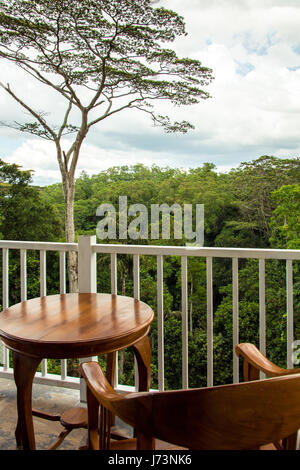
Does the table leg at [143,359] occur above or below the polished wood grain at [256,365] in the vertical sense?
below

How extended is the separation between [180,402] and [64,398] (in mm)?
1753

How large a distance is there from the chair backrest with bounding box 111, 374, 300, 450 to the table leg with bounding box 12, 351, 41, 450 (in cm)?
75

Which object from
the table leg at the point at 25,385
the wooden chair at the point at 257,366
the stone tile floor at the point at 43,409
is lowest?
the stone tile floor at the point at 43,409

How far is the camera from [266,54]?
24.9ft

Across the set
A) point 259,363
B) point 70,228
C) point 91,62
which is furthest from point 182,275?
point 91,62

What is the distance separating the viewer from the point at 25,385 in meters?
1.39

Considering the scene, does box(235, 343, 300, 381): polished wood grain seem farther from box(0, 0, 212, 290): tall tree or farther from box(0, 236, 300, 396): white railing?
box(0, 0, 212, 290): tall tree

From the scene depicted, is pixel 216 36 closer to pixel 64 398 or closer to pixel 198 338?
pixel 64 398

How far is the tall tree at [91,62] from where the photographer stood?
7598 millimetres

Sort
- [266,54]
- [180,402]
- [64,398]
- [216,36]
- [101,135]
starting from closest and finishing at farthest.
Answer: [180,402] → [64,398] → [216,36] → [266,54] → [101,135]

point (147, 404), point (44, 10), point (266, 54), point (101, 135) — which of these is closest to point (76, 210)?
point (101, 135)

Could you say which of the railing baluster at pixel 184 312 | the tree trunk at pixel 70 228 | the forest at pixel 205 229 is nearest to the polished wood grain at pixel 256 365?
the railing baluster at pixel 184 312

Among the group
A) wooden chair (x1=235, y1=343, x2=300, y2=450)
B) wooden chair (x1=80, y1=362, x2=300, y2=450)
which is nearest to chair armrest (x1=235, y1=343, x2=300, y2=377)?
wooden chair (x1=235, y1=343, x2=300, y2=450)

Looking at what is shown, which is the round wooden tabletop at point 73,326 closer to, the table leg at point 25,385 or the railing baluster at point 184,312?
the table leg at point 25,385
